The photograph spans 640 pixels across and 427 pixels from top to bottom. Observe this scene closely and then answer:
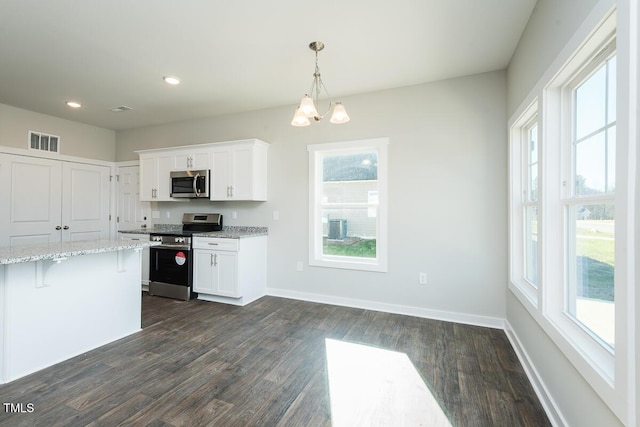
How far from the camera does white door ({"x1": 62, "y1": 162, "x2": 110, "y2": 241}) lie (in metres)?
4.77

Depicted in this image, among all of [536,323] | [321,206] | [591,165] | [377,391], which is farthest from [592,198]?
[321,206]

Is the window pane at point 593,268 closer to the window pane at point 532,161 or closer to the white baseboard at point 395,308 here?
the window pane at point 532,161

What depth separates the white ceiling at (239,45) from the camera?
2158 mm

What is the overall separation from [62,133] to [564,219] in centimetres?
651

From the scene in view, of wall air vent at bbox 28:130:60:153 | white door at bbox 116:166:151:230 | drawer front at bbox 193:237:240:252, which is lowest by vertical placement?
drawer front at bbox 193:237:240:252

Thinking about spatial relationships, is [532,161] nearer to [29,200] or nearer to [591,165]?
[591,165]

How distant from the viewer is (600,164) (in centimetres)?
145

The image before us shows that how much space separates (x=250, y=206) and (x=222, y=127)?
133 cm

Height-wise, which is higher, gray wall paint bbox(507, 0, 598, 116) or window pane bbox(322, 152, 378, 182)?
gray wall paint bbox(507, 0, 598, 116)

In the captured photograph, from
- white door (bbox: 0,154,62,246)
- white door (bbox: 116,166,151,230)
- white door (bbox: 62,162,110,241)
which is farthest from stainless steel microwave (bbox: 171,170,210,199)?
white door (bbox: 0,154,62,246)

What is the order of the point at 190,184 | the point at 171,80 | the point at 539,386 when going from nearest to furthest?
the point at 539,386, the point at 171,80, the point at 190,184

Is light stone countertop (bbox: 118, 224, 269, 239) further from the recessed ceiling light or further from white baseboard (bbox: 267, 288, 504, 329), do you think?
the recessed ceiling light

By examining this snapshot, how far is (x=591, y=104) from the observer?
156cm

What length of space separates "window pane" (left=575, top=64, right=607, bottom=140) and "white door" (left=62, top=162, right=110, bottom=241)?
6340mm
